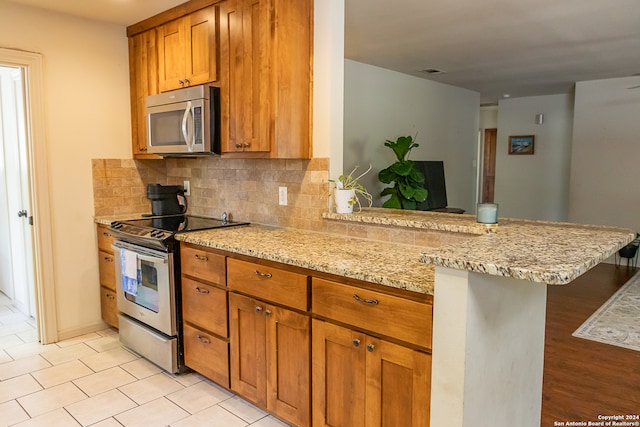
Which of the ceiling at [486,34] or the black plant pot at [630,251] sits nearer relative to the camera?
the ceiling at [486,34]

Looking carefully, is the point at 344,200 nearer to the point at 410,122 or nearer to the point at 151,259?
the point at 151,259

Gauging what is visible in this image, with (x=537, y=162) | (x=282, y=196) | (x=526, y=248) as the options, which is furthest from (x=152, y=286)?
(x=537, y=162)

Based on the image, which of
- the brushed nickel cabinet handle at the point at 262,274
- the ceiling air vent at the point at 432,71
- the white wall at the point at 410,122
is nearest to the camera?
the brushed nickel cabinet handle at the point at 262,274

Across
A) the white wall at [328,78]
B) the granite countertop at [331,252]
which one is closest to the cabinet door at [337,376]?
the granite countertop at [331,252]

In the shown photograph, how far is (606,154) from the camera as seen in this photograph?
6039mm

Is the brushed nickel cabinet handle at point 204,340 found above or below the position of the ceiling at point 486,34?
below

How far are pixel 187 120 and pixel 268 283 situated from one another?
1335 mm

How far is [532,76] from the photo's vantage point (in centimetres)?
569

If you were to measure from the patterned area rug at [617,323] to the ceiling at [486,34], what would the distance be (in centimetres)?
243

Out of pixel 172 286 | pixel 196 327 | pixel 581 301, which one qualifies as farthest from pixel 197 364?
pixel 581 301

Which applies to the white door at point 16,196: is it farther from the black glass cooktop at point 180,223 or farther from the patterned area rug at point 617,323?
the patterned area rug at point 617,323

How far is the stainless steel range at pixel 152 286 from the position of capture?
271 centimetres

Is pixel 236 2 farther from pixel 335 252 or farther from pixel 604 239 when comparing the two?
pixel 604 239

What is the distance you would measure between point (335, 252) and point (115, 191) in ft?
7.61
